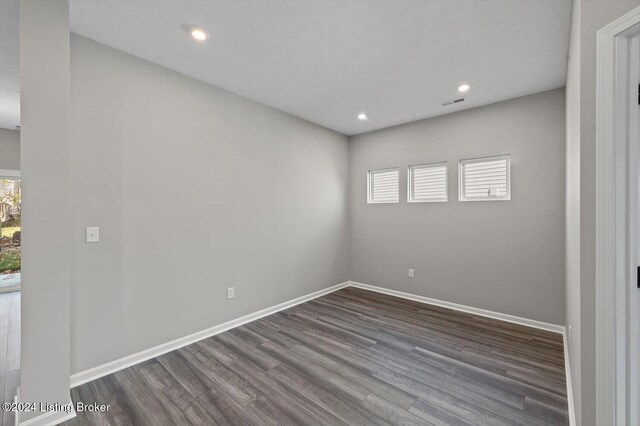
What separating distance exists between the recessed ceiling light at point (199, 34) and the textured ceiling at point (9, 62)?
1.13m

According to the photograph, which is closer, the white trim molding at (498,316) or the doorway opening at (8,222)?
the white trim molding at (498,316)

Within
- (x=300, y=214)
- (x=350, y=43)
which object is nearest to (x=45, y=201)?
(x=350, y=43)

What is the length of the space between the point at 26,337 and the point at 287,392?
175 centimetres

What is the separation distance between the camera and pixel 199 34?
2.21 metres

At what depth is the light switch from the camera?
7.38ft

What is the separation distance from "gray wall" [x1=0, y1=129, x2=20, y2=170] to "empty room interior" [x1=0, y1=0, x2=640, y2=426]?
0.09 m

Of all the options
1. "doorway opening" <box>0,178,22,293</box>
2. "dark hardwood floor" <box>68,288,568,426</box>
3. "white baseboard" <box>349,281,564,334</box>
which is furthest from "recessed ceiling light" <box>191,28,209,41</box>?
"doorway opening" <box>0,178,22,293</box>

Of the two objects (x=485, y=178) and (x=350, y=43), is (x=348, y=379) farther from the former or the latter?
(x=485, y=178)

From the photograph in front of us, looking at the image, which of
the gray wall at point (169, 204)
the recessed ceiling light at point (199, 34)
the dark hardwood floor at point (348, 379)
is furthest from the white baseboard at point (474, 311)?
the recessed ceiling light at point (199, 34)

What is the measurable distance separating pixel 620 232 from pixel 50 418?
3370 mm

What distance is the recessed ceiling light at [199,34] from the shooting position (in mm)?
2172

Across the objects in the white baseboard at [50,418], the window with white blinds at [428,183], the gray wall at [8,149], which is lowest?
the white baseboard at [50,418]

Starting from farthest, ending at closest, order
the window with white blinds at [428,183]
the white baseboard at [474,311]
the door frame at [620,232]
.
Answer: the window with white blinds at [428,183]
the white baseboard at [474,311]
the door frame at [620,232]

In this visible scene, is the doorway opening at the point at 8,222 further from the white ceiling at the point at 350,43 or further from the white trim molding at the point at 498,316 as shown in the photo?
the white trim molding at the point at 498,316
